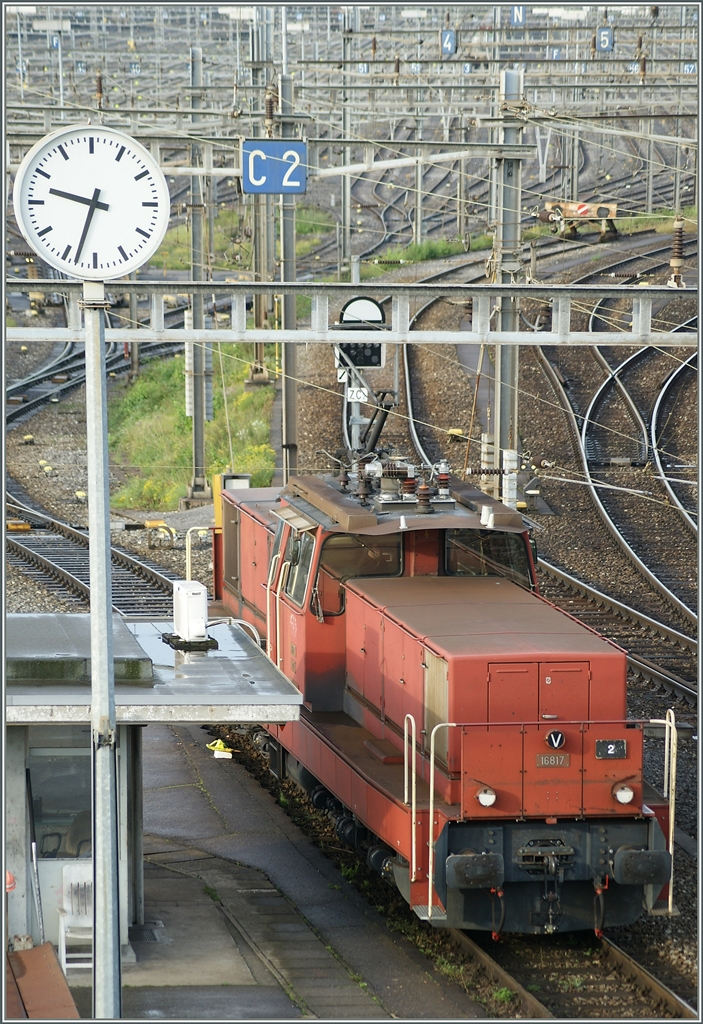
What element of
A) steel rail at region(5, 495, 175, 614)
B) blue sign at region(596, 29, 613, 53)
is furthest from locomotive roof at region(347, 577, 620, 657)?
blue sign at region(596, 29, 613, 53)

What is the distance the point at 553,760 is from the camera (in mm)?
9531

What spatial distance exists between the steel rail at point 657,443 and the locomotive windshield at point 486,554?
776 centimetres

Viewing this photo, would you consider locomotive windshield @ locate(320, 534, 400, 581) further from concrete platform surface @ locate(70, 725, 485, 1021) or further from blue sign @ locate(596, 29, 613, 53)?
blue sign @ locate(596, 29, 613, 53)

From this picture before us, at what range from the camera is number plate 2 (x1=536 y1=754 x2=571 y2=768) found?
9508mm

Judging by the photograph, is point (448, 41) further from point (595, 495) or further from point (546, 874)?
point (546, 874)

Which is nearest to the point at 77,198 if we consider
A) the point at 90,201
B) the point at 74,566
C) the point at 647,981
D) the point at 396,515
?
the point at 90,201

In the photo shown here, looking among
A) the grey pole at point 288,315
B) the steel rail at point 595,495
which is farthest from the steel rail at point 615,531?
the grey pole at point 288,315

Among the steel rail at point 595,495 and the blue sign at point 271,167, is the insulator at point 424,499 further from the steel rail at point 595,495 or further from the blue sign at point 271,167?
the blue sign at point 271,167

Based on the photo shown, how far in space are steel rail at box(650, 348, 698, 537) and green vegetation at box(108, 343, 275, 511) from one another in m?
7.66

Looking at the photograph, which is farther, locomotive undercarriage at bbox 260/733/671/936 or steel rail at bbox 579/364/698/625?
steel rail at bbox 579/364/698/625

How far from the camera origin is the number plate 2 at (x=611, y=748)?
9.61 meters

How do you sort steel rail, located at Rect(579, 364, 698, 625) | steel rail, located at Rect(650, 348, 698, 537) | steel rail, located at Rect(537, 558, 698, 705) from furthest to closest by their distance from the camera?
steel rail, located at Rect(650, 348, 698, 537) < steel rail, located at Rect(579, 364, 698, 625) < steel rail, located at Rect(537, 558, 698, 705)

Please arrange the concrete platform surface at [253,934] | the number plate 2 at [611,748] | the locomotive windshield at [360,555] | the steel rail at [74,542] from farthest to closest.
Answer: the steel rail at [74,542]
the locomotive windshield at [360,555]
the number plate 2 at [611,748]
the concrete platform surface at [253,934]

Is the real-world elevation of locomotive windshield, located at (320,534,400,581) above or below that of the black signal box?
below
